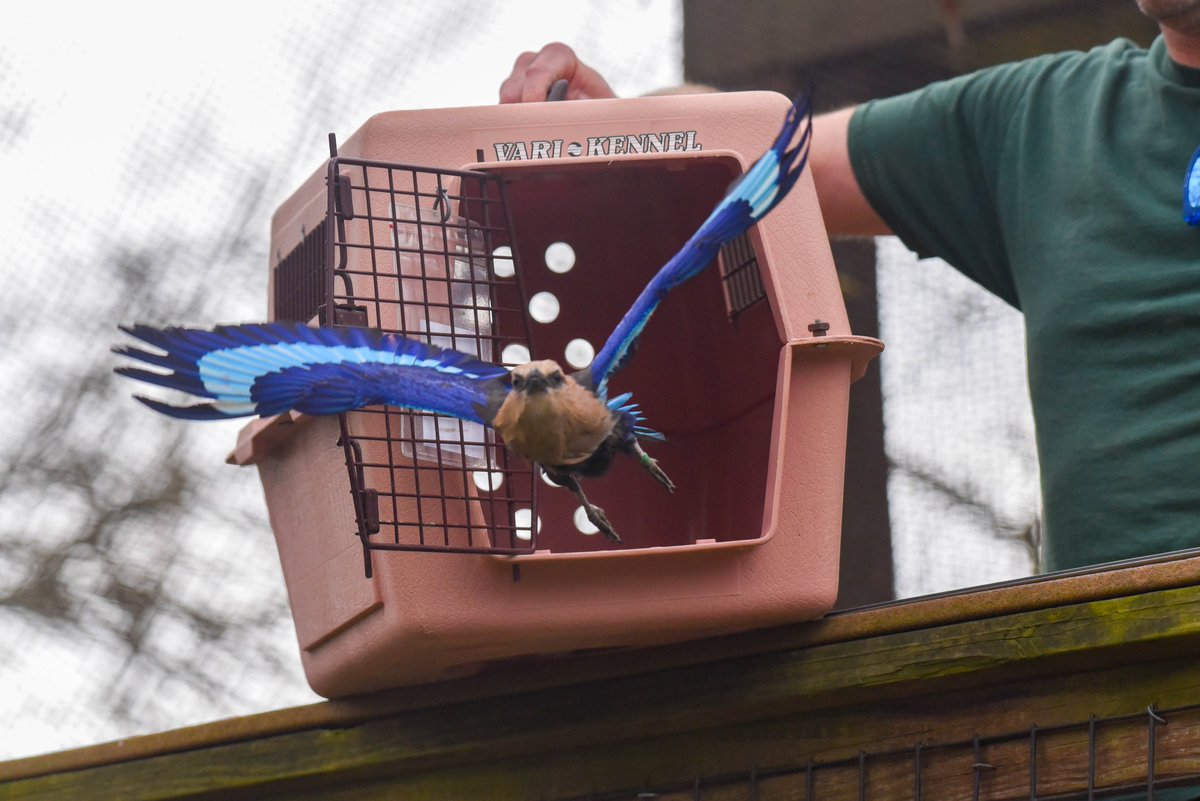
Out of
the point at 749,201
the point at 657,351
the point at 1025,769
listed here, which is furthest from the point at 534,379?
the point at 657,351

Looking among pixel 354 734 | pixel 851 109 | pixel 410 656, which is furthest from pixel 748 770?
pixel 851 109

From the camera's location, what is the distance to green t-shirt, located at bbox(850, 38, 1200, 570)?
1.53 meters

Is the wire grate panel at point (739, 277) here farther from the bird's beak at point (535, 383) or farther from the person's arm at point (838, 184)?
the bird's beak at point (535, 383)

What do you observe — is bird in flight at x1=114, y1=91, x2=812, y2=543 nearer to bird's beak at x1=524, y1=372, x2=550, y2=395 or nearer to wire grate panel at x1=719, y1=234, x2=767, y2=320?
bird's beak at x1=524, y1=372, x2=550, y2=395

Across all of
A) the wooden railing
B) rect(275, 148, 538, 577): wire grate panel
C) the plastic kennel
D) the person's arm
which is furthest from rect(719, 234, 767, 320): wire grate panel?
the wooden railing

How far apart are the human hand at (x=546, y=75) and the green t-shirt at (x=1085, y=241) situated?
15.5 inches

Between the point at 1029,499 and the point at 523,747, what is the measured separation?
97 cm

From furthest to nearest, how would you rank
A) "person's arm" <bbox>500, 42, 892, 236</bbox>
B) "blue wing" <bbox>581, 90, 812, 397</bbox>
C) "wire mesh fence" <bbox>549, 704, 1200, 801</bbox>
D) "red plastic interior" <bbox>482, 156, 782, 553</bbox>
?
"person's arm" <bbox>500, 42, 892, 236</bbox>, "red plastic interior" <bbox>482, 156, 782, 553</bbox>, "blue wing" <bbox>581, 90, 812, 397</bbox>, "wire mesh fence" <bbox>549, 704, 1200, 801</bbox>

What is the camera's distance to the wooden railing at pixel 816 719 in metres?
1.14

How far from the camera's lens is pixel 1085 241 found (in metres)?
1.63

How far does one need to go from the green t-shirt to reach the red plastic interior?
26 centimetres

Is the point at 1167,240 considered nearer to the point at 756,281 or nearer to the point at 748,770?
the point at 756,281

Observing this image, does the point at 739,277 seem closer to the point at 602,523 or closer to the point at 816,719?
the point at 602,523

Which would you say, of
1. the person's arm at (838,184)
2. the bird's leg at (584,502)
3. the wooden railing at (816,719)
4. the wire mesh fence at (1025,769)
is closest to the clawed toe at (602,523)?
the bird's leg at (584,502)
